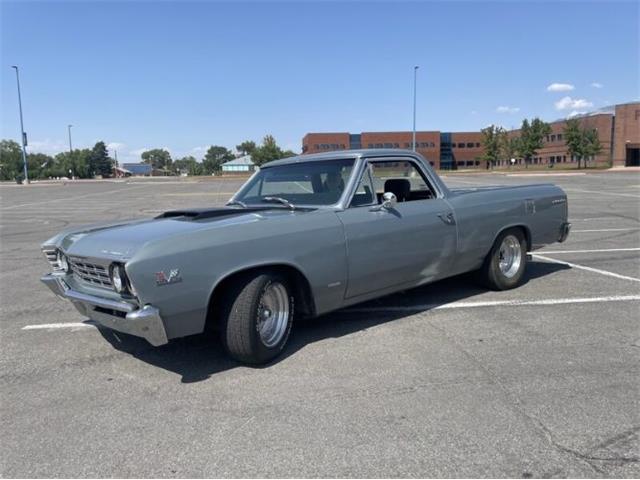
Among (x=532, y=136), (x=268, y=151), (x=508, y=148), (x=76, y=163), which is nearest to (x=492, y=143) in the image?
(x=508, y=148)

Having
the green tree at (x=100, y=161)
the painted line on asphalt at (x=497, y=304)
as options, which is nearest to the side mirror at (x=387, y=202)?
the painted line on asphalt at (x=497, y=304)

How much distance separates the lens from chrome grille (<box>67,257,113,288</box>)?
362cm

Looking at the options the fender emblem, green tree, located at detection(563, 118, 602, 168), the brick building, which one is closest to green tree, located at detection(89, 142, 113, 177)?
the brick building

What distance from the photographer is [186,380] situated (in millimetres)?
3693

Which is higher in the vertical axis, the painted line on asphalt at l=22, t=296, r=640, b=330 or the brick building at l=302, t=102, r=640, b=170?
the brick building at l=302, t=102, r=640, b=170

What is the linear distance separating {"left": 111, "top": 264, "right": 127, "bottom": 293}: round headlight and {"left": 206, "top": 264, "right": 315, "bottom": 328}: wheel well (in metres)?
0.59

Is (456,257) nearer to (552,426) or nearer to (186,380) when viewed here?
(552,426)

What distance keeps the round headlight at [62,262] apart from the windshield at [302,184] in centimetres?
172

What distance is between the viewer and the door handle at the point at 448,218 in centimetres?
506

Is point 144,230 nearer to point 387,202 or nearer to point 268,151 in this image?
point 387,202

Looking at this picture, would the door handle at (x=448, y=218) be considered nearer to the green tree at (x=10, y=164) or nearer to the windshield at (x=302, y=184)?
the windshield at (x=302, y=184)

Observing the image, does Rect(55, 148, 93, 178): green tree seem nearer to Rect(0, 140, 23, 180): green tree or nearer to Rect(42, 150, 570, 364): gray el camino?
Rect(0, 140, 23, 180): green tree

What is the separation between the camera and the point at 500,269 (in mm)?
5910

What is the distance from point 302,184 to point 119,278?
205 cm
